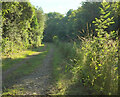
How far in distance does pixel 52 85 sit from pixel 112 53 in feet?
9.37

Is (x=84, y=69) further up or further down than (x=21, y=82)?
further up

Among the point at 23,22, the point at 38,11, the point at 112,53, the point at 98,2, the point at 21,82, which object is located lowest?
the point at 21,82

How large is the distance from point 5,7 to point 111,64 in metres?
12.5

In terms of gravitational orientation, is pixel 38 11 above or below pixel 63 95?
above

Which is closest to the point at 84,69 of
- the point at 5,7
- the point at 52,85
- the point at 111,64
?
the point at 111,64

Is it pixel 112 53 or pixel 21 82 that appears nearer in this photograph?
pixel 112 53

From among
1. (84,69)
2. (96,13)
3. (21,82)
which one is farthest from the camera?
(96,13)

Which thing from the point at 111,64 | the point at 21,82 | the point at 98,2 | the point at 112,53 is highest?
the point at 98,2

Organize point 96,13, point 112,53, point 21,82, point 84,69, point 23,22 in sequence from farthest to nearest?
point 23,22
point 96,13
point 21,82
point 84,69
point 112,53

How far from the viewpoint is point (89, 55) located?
511cm

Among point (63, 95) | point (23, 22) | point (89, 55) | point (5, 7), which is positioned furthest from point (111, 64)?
point (23, 22)

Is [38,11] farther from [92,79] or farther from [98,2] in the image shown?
[92,79]

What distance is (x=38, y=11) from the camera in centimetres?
3412

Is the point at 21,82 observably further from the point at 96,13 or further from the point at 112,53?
the point at 96,13
